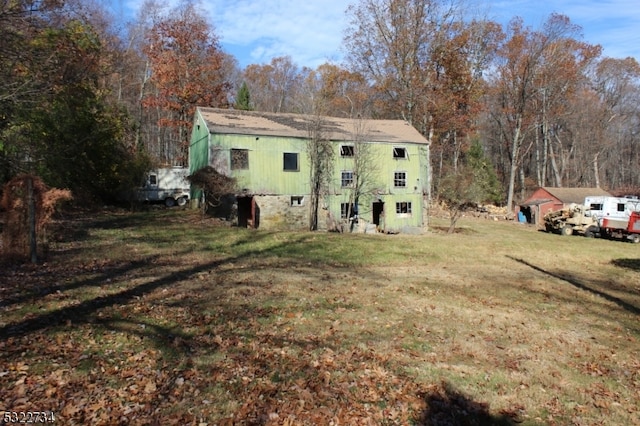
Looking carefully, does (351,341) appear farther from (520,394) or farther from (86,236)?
(86,236)

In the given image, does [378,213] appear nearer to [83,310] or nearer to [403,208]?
[403,208]

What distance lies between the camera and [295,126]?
25766 mm

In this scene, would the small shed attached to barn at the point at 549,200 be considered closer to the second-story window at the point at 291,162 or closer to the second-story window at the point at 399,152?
the second-story window at the point at 399,152

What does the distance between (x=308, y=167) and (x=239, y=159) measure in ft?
14.4

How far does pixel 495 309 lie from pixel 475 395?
171 inches

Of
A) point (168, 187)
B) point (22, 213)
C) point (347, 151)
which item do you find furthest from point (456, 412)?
point (168, 187)

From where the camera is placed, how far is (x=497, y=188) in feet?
156

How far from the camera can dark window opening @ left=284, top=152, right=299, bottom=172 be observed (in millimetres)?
24500

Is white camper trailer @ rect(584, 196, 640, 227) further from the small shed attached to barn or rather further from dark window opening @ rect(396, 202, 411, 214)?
dark window opening @ rect(396, 202, 411, 214)

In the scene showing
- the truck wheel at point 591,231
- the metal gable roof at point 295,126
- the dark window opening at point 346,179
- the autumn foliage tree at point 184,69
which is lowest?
the truck wheel at point 591,231

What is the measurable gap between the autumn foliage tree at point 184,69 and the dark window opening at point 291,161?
16.6m

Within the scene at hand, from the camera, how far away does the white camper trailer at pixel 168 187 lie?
2936 centimetres

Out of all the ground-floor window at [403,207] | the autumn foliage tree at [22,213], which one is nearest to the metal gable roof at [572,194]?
the ground-floor window at [403,207]

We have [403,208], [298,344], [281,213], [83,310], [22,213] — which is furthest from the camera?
[403,208]
